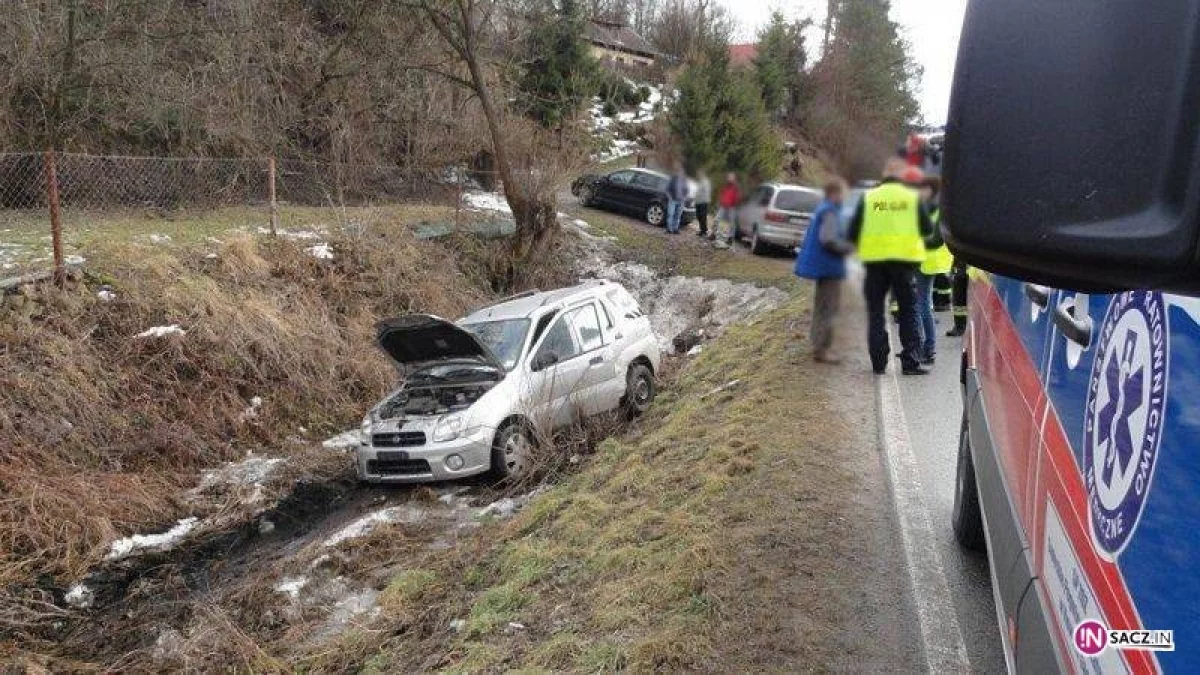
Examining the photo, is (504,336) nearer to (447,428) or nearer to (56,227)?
(447,428)

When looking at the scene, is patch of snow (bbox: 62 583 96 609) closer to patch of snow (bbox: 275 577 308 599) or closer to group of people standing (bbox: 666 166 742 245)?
patch of snow (bbox: 275 577 308 599)

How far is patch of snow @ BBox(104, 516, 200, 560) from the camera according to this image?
26.3 ft

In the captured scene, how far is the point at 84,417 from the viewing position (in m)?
9.34

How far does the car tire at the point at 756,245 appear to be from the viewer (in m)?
1.16

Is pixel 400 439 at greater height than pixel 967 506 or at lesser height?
lesser

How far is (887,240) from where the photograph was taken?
90cm

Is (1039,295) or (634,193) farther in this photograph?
(1039,295)

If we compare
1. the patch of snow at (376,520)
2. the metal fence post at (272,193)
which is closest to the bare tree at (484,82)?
the metal fence post at (272,193)

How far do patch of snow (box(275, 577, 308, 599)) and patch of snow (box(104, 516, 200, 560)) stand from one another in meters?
1.82

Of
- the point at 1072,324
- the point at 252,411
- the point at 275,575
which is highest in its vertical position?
the point at 1072,324

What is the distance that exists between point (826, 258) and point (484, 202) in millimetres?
17824

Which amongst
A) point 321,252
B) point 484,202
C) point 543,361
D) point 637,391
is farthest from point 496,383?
point 484,202

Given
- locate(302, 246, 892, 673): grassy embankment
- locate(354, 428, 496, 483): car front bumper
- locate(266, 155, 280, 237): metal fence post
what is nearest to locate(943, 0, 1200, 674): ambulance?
locate(302, 246, 892, 673): grassy embankment

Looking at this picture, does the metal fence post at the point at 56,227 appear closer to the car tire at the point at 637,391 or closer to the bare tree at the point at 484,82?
the bare tree at the point at 484,82
